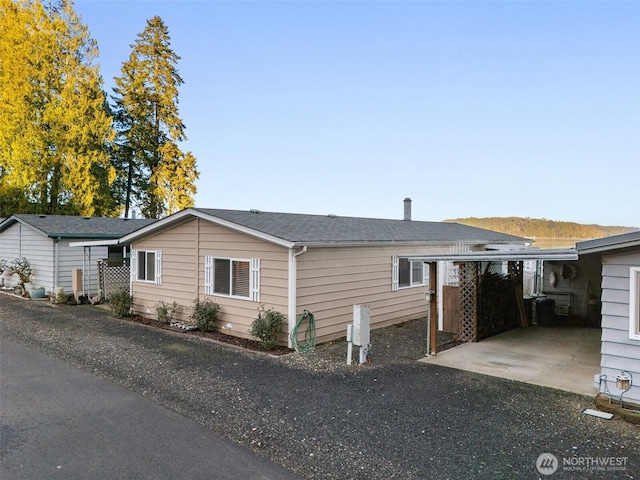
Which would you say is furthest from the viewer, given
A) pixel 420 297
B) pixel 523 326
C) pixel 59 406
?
pixel 420 297

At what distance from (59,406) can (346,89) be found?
1563 cm

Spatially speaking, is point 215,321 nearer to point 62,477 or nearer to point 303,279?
point 303,279

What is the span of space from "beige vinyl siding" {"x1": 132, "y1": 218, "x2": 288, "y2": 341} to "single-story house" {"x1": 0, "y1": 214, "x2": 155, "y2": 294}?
Result: 453cm

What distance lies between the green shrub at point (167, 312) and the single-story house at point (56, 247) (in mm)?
5407

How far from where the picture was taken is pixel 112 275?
14516mm

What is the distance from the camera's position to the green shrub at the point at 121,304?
11.7 m

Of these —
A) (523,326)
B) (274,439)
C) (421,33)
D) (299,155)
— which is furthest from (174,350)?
(299,155)

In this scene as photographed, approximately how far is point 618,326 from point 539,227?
22.8 meters

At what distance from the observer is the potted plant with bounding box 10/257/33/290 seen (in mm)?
15484

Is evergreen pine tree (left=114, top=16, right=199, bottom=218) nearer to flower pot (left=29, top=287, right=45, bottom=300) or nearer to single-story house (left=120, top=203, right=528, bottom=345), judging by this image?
flower pot (left=29, top=287, right=45, bottom=300)

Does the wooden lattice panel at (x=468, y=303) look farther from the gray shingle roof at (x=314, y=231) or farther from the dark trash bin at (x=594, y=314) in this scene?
the dark trash bin at (x=594, y=314)

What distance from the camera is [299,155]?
2138 centimetres

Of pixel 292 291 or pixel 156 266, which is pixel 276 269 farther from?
pixel 156 266

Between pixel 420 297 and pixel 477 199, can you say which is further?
pixel 477 199
